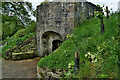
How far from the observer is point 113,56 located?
8.71 ft

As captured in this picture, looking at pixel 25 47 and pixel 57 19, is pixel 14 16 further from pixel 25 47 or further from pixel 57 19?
pixel 57 19

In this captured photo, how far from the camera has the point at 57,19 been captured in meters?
5.93

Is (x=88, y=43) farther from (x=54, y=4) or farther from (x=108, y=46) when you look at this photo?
(x=54, y=4)

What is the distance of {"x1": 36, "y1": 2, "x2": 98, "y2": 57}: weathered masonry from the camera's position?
5.39m

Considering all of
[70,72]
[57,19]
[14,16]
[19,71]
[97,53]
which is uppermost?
[14,16]

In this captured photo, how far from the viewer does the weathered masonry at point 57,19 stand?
17.7 feet

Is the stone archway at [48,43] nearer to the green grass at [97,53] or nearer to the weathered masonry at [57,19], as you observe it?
the weathered masonry at [57,19]

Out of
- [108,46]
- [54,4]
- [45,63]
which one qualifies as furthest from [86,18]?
[45,63]

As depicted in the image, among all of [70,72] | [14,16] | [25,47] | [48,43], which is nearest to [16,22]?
[14,16]

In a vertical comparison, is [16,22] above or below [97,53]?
above

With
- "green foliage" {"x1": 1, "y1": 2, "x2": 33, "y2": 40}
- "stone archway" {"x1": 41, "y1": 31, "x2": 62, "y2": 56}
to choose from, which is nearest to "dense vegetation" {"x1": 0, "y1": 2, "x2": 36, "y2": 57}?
"green foliage" {"x1": 1, "y1": 2, "x2": 33, "y2": 40}

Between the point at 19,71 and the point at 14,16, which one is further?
the point at 14,16

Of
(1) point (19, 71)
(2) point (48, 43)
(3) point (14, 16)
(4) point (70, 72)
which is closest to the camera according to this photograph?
(4) point (70, 72)

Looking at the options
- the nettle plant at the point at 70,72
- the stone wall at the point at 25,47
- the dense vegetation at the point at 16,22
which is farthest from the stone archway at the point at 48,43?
the nettle plant at the point at 70,72
